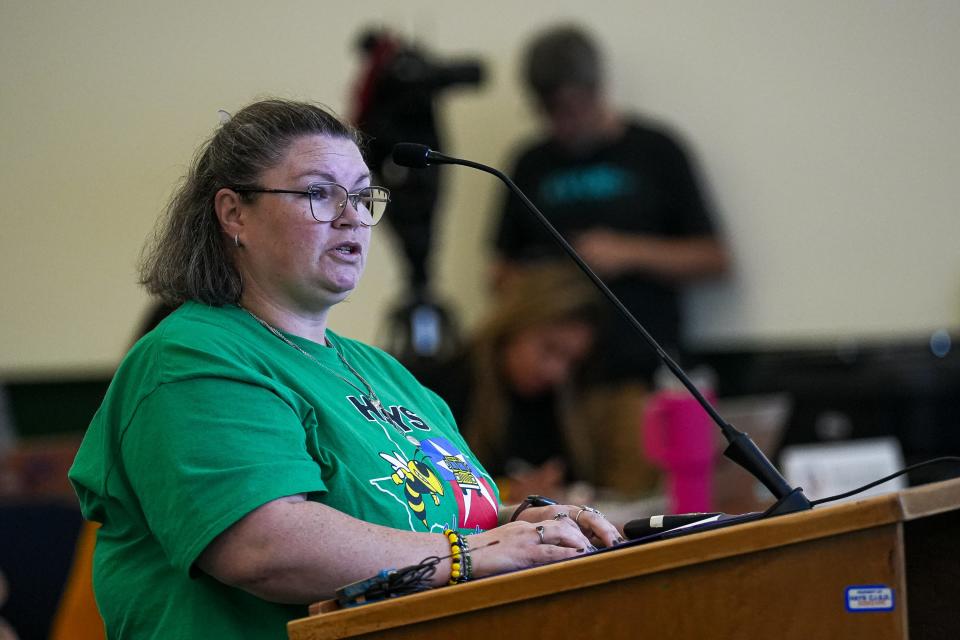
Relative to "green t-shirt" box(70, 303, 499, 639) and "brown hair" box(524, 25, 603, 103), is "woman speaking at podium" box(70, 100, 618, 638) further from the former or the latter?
"brown hair" box(524, 25, 603, 103)

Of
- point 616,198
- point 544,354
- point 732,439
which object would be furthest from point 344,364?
point 616,198

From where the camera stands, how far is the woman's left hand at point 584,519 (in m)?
1.27

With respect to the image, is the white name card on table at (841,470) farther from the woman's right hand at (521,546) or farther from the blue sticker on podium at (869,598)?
the blue sticker on podium at (869,598)

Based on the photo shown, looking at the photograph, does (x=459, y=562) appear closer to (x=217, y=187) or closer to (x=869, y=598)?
(x=869, y=598)

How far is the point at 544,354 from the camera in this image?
2.97m

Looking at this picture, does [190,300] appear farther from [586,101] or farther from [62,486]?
[586,101]

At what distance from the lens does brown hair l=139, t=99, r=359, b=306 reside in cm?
135

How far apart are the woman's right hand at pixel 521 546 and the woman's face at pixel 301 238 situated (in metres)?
0.34

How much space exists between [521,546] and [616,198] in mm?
2541

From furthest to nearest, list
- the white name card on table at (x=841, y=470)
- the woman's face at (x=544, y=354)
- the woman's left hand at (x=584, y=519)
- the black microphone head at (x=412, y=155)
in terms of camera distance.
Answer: the woman's face at (x=544, y=354), the white name card on table at (x=841, y=470), the black microphone head at (x=412, y=155), the woman's left hand at (x=584, y=519)

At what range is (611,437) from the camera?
2.88m

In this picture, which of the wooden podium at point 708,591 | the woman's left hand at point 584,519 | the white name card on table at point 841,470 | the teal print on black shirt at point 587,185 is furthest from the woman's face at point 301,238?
the teal print on black shirt at point 587,185

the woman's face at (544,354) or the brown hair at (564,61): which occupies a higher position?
the brown hair at (564,61)

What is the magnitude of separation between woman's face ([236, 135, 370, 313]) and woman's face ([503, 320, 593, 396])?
5.31ft
